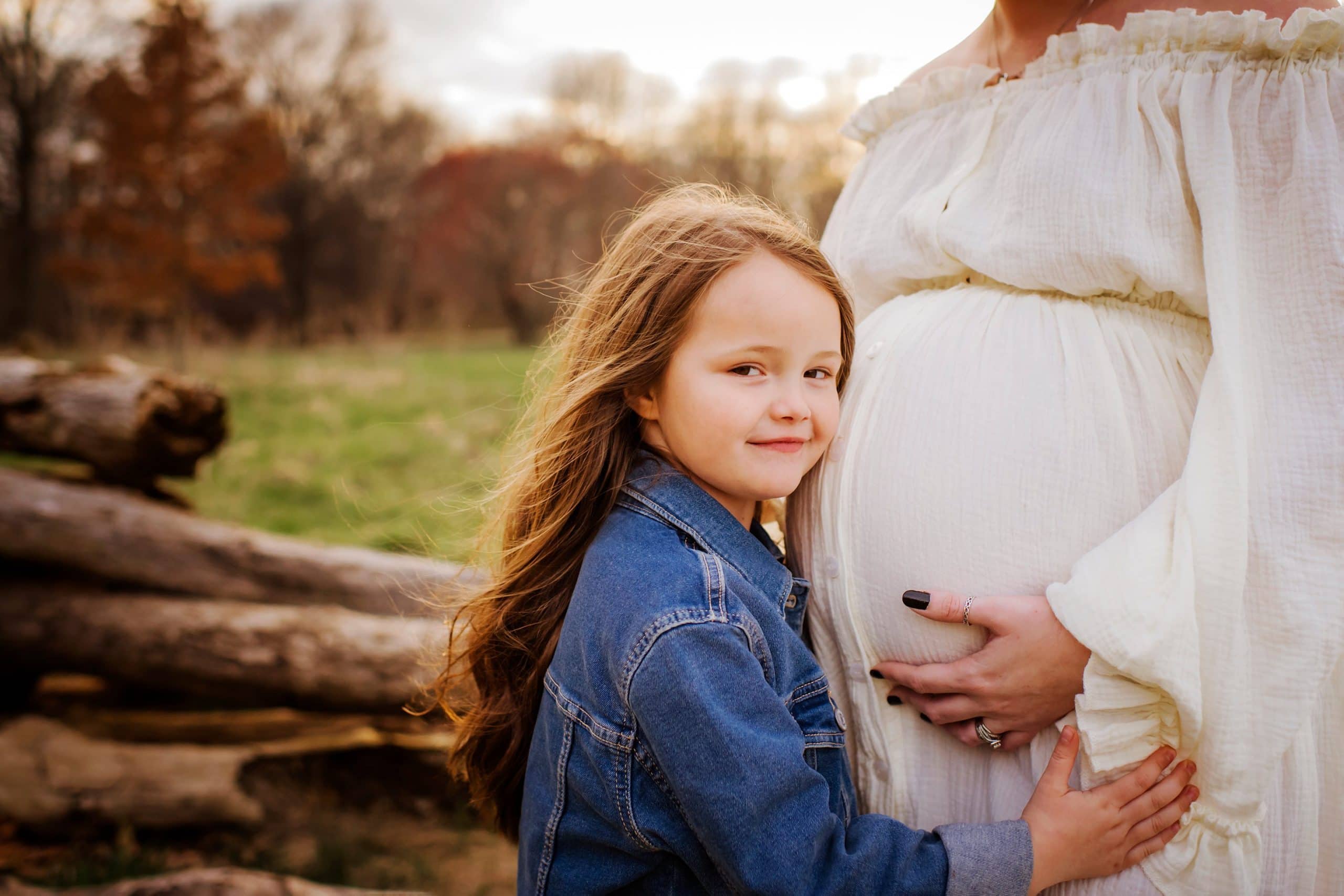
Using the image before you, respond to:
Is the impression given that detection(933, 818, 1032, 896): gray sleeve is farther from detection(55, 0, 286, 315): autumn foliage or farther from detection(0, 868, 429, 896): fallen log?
detection(55, 0, 286, 315): autumn foliage

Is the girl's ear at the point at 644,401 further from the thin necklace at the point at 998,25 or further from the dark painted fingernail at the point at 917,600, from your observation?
the thin necklace at the point at 998,25

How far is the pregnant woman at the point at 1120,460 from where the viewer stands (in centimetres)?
112

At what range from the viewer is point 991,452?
1.31 meters

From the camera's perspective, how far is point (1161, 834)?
1186 millimetres

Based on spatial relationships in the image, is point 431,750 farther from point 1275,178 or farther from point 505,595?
point 1275,178

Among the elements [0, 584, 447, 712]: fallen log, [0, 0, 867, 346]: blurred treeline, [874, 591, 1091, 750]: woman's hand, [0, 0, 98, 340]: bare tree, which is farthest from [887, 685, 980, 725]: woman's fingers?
[0, 0, 98, 340]: bare tree

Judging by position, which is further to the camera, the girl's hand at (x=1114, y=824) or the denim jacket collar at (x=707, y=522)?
the denim jacket collar at (x=707, y=522)

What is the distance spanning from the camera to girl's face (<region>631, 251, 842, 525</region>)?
133 cm

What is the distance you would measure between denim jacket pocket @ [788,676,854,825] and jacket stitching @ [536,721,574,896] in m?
0.36

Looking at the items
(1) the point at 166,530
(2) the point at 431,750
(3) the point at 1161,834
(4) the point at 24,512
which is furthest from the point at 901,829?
(4) the point at 24,512

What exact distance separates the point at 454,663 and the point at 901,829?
3.08 feet

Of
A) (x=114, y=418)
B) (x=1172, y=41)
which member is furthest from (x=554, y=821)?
(x=114, y=418)

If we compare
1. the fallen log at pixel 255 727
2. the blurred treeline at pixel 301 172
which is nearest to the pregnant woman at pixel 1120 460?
the fallen log at pixel 255 727

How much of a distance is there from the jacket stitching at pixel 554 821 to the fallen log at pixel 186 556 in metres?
1.91
